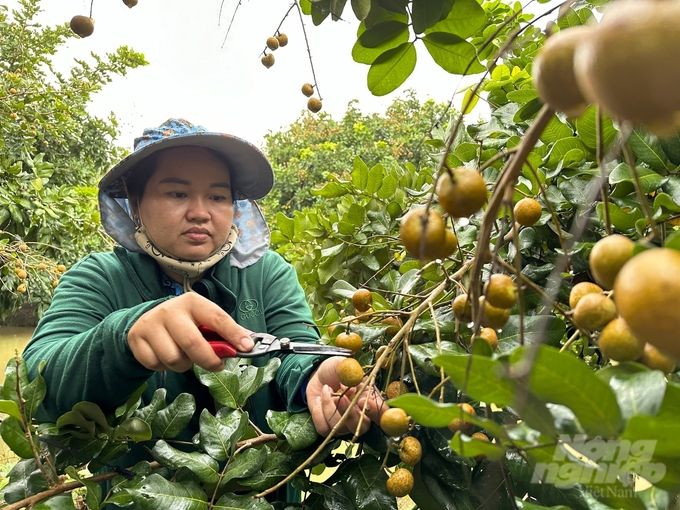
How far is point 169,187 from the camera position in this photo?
98 centimetres

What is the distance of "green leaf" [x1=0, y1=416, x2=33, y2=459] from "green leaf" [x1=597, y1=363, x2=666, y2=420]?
55 centimetres

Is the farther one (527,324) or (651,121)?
(527,324)

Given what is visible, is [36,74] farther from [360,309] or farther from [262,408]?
[360,309]

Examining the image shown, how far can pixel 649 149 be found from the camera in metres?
→ 0.59

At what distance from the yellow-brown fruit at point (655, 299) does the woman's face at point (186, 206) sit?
2.76ft

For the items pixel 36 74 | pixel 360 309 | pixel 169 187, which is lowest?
pixel 360 309

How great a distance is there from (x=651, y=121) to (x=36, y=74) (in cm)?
384

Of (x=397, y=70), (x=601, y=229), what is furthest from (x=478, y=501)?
(x=397, y=70)

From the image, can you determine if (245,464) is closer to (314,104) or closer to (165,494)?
(165,494)

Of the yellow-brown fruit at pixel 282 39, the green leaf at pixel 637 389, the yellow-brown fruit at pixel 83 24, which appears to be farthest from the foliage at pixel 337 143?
the green leaf at pixel 637 389

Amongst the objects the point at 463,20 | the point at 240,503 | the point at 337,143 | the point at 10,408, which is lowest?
the point at 240,503

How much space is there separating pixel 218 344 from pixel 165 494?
0.49 ft

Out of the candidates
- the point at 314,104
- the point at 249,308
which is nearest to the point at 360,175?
the point at 314,104

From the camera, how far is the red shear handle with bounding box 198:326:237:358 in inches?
24.2
